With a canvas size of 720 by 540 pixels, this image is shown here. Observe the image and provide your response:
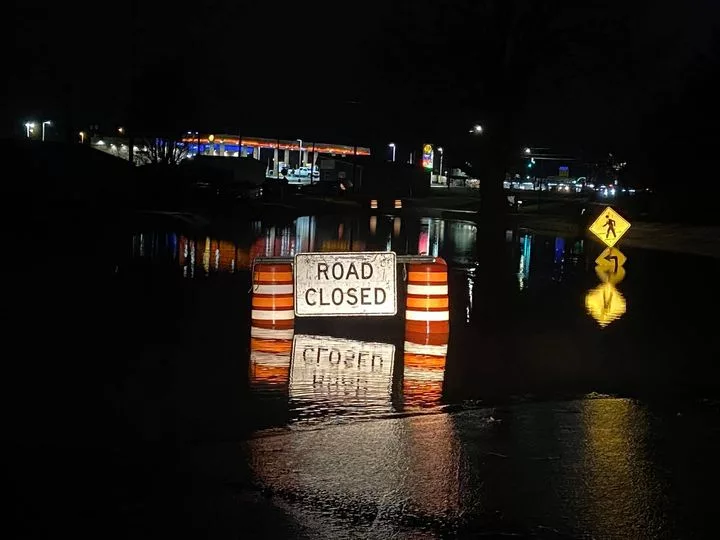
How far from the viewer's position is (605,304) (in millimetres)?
16203

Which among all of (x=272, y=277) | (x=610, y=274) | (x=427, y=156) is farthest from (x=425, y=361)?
(x=427, y=156)

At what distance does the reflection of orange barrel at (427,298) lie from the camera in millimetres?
11711

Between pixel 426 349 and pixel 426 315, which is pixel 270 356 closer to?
pixel 426 349

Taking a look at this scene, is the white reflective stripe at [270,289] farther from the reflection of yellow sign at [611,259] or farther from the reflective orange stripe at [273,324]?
the reflection of yellow sign at [611,259]

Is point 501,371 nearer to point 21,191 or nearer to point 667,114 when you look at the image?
point 21,191

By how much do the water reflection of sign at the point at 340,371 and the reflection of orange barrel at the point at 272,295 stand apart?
444 millimetres

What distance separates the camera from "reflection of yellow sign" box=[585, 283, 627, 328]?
14543 mm

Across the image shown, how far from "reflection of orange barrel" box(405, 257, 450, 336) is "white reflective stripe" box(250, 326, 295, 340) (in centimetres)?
146

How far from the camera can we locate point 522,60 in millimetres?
42531

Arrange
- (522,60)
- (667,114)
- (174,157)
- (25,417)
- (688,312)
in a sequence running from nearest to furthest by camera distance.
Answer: (25,417) → (688,312) → (522,60) → (667,114) → (174,157)

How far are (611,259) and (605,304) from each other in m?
10.4

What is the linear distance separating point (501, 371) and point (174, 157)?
4801cm

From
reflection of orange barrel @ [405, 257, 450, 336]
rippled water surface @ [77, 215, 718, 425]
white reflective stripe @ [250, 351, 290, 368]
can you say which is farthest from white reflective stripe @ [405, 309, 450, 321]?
white reflective stripe @ [250, 351, 290, 368]

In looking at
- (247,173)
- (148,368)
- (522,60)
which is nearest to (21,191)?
(522,60)
